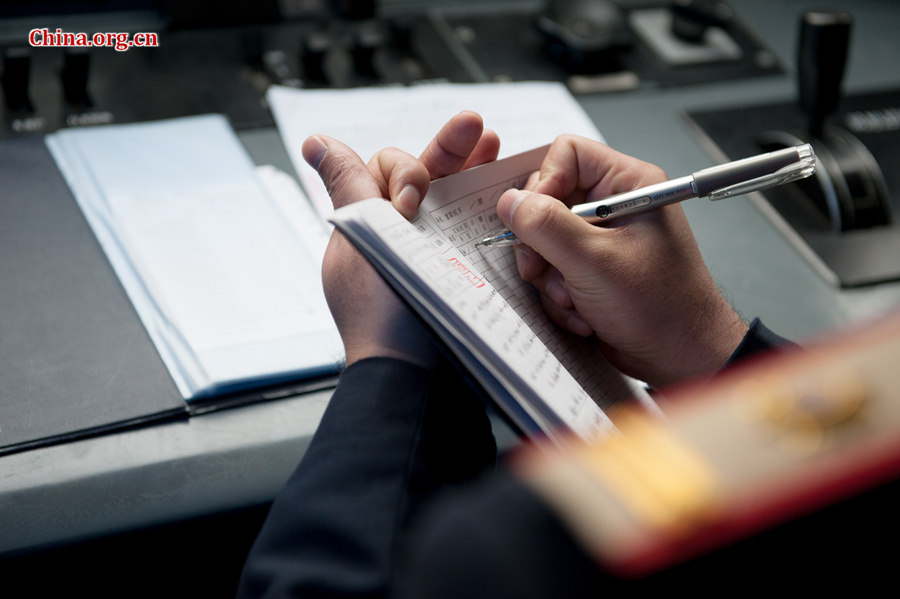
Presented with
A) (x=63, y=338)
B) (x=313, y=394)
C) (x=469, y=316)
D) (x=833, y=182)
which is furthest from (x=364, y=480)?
(x=833, y=182)

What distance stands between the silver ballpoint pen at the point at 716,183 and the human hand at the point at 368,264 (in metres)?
0.08

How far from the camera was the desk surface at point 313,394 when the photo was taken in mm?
571

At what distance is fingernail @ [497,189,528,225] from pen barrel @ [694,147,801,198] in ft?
0.43

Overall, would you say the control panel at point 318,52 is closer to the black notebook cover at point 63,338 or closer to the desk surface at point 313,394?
the desk surface at point 313,394

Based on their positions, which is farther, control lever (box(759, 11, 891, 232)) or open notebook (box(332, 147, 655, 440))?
control lever (box(759, 11, 891, 232))

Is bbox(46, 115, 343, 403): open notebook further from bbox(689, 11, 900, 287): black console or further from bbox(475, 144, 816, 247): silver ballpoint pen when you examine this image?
bbox(689, 11, 900, 287): black console

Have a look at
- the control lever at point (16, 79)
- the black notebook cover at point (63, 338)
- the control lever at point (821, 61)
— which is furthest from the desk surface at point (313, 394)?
the control lever at point (16, 79)

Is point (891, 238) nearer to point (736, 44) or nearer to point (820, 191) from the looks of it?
point (820, 191)

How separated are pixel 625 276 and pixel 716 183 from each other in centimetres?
9

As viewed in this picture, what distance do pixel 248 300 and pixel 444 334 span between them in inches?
11.6

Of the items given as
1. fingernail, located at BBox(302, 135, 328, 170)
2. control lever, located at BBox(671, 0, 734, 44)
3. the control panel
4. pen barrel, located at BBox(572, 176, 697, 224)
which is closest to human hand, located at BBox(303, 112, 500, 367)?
fingernail, located at BBox(302, 135, 328, 170)

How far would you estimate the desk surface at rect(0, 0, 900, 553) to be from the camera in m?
0.57

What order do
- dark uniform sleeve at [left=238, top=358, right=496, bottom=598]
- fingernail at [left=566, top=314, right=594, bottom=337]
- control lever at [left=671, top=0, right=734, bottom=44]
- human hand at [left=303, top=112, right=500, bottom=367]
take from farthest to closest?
control lever at [left=671, top=0, right=734, bottom=44]
fingernail at [left=566, top=314, right=594, bottom=337]
human hand at [left=303, top=112, right=500, bottom=367]
dark uniform sleeve at [left=238, top=358, right=496, bottom=598]

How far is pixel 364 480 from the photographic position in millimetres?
449
